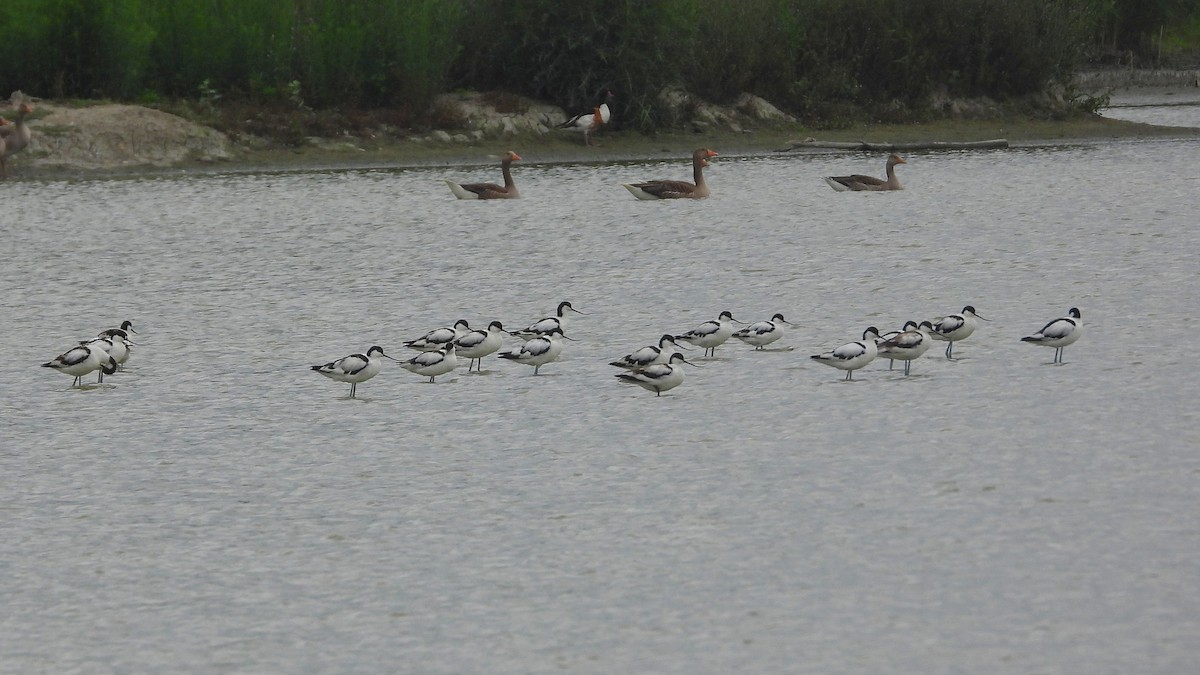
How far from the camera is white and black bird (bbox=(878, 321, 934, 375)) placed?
1466 centimetres

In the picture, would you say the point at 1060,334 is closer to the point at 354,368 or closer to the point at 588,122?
the point at 354,368

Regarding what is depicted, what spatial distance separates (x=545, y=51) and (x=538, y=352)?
2819 centimetres

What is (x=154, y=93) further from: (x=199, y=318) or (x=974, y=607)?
(x=974, y=607)

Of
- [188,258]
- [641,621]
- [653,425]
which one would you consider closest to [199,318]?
[188,258]

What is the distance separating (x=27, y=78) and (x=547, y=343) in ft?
86.2

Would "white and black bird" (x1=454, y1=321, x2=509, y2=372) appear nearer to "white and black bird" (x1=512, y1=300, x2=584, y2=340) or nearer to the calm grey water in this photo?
the calm grey water

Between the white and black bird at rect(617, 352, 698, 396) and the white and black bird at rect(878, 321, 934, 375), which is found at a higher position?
the white and black bird at rect(878, 321, 934, 375)

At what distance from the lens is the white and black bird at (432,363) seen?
49.5ft

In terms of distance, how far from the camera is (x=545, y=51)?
4259 cm

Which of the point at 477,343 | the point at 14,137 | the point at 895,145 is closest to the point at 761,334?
the point at 477,343

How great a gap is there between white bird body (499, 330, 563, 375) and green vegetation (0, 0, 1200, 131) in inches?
976

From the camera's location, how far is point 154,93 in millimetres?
38344

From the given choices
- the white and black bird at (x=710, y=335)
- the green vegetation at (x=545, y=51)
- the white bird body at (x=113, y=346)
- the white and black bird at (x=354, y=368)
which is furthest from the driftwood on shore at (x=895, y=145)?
the white and black bird at (x=354, y=368)

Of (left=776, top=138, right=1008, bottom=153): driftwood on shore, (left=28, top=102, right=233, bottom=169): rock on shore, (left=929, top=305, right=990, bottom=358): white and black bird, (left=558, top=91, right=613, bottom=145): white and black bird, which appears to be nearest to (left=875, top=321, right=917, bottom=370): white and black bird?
(left=929, top=305, right=990, bottom=358): white and black bird
